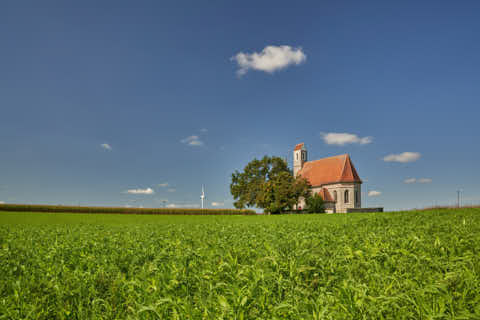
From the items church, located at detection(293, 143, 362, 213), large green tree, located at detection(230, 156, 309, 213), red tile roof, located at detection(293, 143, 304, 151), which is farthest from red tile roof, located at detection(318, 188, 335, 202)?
red tile roof, located at detection(293, 143, 304, 151)

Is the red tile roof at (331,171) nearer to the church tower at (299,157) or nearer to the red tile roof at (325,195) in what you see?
the red tile roof at (325,195)

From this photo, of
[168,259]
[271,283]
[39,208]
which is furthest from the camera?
[39,208]

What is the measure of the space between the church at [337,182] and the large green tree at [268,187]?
846 centimetres

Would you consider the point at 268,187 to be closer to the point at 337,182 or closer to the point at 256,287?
the point at 337,182

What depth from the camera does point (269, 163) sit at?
75.8 metres

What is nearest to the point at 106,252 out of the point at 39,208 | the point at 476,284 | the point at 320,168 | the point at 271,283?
the point at 271,283

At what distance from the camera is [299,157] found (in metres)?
95.9

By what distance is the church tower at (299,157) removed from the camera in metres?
95.8

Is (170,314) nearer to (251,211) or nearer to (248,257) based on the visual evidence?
(248,257)

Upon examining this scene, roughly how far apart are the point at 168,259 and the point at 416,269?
4385 millimetres

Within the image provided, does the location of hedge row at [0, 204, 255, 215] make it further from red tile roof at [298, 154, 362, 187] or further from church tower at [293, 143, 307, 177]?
church tower at [293, 143, 307, 177]

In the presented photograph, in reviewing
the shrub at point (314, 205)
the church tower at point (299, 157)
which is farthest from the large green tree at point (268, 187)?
the church tower at point (299, 157)

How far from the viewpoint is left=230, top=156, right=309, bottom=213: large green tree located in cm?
6147

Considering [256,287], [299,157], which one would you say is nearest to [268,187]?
[299,157]
